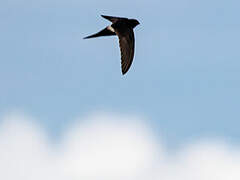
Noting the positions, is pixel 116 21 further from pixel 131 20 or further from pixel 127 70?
pixel 127 70

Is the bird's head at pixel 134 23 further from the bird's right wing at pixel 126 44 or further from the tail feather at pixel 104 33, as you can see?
the tail feather at pixel 104 33

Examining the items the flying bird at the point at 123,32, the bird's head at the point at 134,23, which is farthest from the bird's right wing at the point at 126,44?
the bird's head at the point at 134,23

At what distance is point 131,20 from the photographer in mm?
23859

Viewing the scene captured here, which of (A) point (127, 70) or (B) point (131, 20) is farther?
(B) point (131, 20)

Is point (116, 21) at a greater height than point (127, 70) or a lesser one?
greater

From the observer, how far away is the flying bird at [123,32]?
75.9 ft

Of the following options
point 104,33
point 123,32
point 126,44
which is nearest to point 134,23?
point 123,32

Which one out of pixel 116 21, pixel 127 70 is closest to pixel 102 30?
pixel 116 21

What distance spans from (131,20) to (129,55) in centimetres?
167

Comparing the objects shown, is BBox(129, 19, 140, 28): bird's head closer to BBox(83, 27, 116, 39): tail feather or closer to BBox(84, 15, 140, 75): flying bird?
BBox(84, 15, 140, 75): flying bird

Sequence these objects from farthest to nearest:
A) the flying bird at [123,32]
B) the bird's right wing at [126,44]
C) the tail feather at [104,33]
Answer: the tail feather at [104,33] → the flying bird at [123,32] → the bird's right wing at [126,44]

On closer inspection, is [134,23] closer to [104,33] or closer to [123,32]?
[123,32]

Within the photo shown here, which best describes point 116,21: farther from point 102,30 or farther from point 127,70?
point 127,70

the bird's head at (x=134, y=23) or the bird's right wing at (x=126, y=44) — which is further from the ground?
the bird's head at (x=134, y=23)
